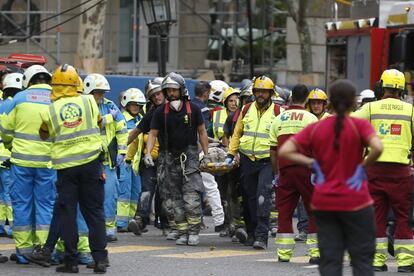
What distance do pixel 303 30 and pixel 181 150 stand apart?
687 inches

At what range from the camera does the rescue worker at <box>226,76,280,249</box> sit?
14.7m

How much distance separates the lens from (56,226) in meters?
12.4

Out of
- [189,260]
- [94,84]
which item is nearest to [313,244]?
[189,260]

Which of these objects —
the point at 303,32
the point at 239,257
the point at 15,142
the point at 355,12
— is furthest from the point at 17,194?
the point at 303,32

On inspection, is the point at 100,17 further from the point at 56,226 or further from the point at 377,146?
the point at 377,146

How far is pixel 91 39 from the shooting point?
29.2 meters

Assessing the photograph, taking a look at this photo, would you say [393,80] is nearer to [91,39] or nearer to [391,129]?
[391,129]

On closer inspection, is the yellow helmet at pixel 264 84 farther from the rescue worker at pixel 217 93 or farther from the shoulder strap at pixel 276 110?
the rescue worker at pixel 217 93

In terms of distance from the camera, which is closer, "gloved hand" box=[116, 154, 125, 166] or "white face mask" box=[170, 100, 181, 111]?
"gloved hand" box=[116, 154, 125, 166]

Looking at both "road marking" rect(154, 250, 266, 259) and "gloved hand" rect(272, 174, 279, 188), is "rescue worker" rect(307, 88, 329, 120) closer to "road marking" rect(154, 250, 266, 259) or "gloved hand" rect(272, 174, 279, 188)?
"gloved hand" rect(272, 174, 279, 188)

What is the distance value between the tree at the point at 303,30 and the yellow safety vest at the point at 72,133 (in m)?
19.8

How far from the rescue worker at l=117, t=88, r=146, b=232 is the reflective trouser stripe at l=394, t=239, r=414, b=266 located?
4703mm

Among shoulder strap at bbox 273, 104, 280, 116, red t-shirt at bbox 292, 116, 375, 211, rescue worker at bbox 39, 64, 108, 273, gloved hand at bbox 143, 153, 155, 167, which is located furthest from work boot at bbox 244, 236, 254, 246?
red t-shirt at bbox 292, 116, 375, 211

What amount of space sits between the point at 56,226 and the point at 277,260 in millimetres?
2531
